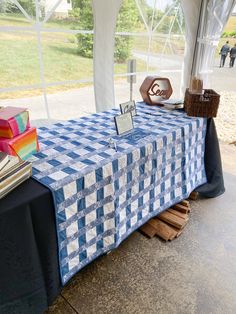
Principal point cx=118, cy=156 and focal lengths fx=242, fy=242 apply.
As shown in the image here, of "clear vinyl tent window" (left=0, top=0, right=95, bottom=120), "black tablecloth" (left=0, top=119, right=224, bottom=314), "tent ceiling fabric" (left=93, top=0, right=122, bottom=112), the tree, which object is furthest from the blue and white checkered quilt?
the tree

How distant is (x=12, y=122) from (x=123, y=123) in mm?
684

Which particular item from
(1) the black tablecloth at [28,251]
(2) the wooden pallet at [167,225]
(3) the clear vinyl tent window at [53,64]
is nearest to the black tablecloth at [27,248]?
(1) the black tablecloth at [28,251]

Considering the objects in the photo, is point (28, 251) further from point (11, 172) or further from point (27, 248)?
point (11, 172)

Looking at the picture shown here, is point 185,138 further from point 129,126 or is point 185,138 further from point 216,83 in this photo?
point 216,83

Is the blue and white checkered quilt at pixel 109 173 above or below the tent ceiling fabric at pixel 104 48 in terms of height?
below

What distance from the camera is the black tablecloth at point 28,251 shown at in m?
0.88

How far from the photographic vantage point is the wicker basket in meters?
1.81

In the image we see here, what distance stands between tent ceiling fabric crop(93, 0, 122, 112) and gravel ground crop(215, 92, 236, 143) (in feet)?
6.56

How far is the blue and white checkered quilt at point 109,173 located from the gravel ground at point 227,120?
226cm

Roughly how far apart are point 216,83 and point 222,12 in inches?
215

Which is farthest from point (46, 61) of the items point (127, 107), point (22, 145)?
point (22, 145)

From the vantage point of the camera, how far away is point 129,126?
1.54m

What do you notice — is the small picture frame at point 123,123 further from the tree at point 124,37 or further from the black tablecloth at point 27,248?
the tree at point 124,37

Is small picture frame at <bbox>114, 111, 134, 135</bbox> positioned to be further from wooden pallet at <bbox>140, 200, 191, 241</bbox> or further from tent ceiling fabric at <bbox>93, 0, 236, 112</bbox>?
tent ceiling fabric at <bbox>93, 0, 236, 112</bbox>
